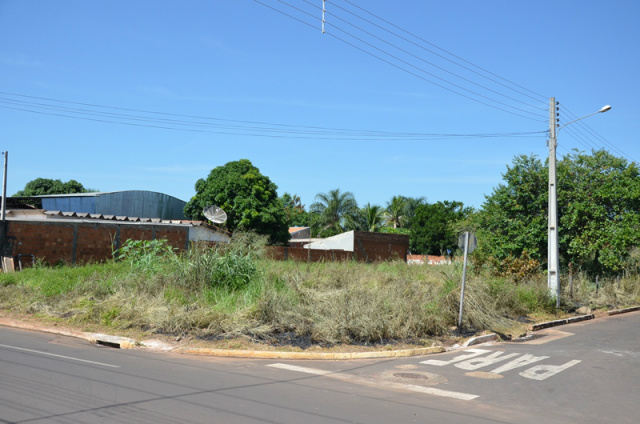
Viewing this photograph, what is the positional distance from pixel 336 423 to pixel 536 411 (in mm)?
2873

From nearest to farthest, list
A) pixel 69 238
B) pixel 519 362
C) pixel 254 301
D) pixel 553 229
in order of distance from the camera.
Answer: pixel 519 362, pixel 254 301, pixel 553 229, pixel 69 238

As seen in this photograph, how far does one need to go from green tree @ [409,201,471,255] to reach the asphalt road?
2129 inches

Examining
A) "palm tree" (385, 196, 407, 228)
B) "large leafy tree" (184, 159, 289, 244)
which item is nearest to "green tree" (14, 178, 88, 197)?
"large leafy tree" (184, 159, 289, 244)

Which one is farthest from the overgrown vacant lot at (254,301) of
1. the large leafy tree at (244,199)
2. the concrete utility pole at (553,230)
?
the large leafy tree at (244,199)

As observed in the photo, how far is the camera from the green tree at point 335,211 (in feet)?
203

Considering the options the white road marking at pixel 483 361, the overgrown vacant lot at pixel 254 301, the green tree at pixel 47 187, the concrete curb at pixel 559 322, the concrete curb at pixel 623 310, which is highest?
the green tree at pixel 47 187

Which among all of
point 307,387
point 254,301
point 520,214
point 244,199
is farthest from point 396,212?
point 307,387

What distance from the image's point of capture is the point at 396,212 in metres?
70.2

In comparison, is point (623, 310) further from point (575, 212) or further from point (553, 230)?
point (553, 230)

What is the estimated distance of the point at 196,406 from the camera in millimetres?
6477

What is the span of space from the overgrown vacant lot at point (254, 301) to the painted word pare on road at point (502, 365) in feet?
4.88

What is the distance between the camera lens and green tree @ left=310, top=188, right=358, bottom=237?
61.8 m

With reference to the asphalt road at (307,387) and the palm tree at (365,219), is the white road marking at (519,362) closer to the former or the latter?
the asphalt road at (307,387)

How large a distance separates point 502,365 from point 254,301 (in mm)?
6155
